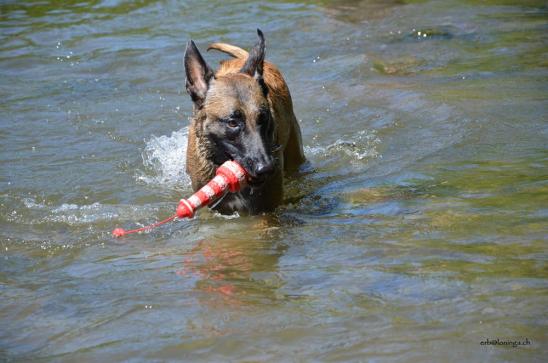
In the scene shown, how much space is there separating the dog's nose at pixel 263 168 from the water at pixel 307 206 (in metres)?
0.52

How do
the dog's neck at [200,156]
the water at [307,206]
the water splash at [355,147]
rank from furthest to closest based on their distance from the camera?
the water splash at [355,147]
the dog's neck at [200,156]
the water at [307,206]

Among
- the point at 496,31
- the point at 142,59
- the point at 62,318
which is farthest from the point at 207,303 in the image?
the point at 496,31

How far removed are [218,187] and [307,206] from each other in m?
1.24

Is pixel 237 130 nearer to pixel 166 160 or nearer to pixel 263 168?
pixel 263 168

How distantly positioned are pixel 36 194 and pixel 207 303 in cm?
367

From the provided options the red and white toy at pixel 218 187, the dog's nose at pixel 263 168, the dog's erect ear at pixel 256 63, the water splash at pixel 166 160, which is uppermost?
the dog's erect ear at pixel 256 63

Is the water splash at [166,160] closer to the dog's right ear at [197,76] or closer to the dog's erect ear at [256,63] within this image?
the dog's right ear at [197,76]

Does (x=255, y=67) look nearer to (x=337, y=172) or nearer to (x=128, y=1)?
(x=337, y=172)

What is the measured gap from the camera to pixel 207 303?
5.34 meters

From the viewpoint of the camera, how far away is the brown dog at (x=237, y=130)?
7000 mm

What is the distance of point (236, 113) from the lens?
711cm

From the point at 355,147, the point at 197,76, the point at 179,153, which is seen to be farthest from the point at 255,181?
the point at 179,153

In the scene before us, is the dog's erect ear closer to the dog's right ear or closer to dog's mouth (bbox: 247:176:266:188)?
the dog's right ear

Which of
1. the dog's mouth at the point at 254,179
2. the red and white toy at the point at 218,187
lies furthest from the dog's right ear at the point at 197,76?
the red and white toy at the point at 218,187
